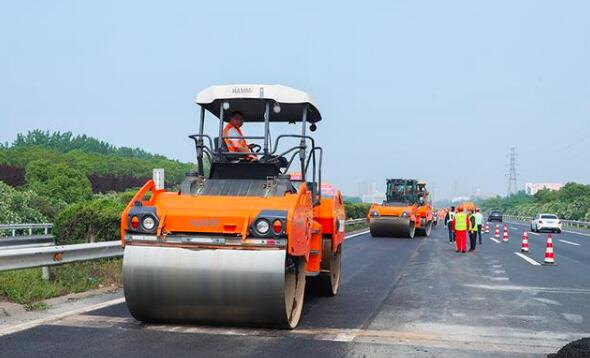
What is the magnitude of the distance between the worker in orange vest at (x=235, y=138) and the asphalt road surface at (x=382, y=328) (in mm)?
2302

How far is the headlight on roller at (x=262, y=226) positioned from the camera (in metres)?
6.54

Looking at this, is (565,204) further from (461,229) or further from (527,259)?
(527,259)

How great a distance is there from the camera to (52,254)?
29.3 ft

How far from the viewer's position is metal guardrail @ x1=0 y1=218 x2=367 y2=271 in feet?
25.7

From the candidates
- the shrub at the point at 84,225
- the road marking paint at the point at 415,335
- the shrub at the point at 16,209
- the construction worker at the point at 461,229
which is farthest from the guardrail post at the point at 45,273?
the shrub at the point at 16,209

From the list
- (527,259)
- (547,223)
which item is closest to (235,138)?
(527,259)

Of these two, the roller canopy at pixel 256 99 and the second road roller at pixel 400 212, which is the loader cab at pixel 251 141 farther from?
the second road roller at pixel 400 212

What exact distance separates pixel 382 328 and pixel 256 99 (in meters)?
3.27

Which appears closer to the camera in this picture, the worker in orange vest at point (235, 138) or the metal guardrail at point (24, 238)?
the worker in orange vest at point (235, 138)

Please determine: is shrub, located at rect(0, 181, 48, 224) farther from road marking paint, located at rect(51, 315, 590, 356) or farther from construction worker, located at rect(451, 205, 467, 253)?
road marking paint, located at rect(51, 315, 590, 356)

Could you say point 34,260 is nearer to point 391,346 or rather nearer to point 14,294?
point 14,294

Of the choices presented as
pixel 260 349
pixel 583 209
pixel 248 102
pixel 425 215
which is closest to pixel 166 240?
pixel 260 349

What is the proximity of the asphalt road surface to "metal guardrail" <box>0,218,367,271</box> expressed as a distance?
43.2 inches

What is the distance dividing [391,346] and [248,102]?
3.68m
